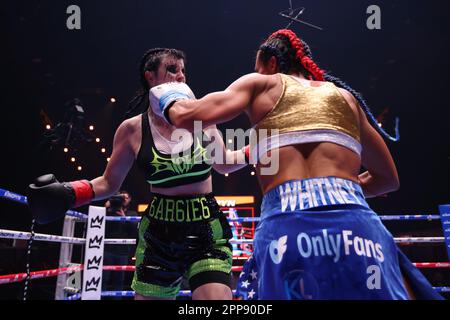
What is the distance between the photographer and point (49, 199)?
1783 millimetres

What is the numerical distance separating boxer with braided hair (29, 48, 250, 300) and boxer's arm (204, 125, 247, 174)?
36 millimetres

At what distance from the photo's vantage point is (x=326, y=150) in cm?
125

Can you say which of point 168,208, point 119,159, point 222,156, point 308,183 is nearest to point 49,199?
point 119,159

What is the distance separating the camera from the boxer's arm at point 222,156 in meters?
2.11

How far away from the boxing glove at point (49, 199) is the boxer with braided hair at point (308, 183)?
76 cm

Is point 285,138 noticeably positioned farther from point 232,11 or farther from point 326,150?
point 232,11

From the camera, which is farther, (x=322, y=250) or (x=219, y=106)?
(x=219, y=106)

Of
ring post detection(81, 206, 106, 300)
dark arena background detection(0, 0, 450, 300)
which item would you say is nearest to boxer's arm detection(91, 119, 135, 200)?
ring post detection(81, 206, 106, 300)

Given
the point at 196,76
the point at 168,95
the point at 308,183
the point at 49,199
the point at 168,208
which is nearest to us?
the point at 308,183

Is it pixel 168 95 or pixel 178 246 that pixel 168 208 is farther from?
pixel 168 95

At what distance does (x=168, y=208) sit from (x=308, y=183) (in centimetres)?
91

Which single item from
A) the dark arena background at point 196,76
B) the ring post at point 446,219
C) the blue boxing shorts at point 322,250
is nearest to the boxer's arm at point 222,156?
the blue boxing shorts at point 322,250

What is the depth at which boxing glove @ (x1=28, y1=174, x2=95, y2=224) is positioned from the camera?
178 centimetres

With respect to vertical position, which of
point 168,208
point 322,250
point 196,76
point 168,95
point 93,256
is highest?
point 196,76
